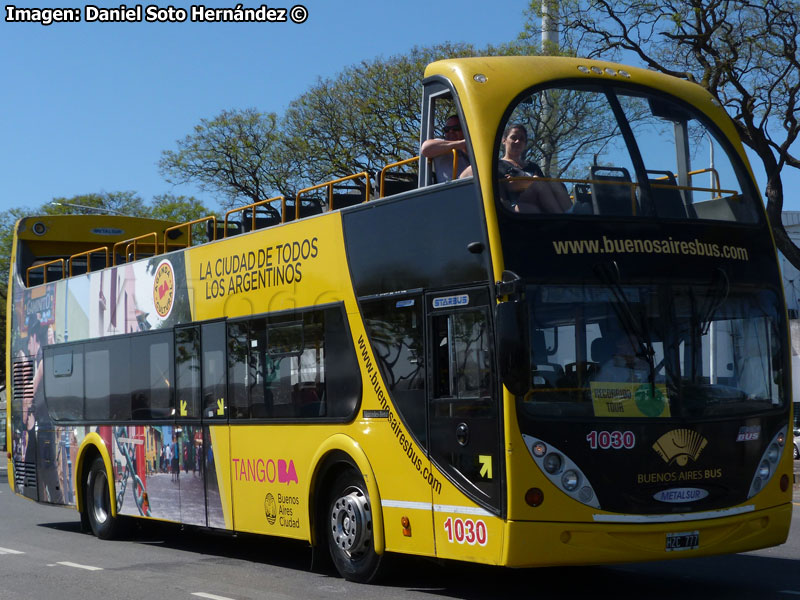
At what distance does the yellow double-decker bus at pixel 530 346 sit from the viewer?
851 centimetres

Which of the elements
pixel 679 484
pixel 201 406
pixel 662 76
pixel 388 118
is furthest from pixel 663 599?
pixel 388 118

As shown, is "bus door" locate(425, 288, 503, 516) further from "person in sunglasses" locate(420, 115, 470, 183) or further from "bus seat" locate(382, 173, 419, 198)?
"bus seat" locate(382, 173, 419, 198)

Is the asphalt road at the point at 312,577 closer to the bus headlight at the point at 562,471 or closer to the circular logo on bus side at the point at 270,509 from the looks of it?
the circular logo on bus side at the point at 270,509

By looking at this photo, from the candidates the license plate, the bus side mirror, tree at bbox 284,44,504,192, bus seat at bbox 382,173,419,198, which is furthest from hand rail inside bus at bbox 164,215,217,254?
tree at bbox 284,44,504,192

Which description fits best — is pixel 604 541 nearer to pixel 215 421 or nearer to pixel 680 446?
pixel 680 446

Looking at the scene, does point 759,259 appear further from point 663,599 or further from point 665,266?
Answer: point 663,599

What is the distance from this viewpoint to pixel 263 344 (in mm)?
11852

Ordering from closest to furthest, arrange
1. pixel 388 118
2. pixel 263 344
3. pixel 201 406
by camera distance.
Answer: pixel 263 344 → pixel 201 406 → pixel 388 118

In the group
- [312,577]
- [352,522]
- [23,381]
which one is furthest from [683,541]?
[23,381]

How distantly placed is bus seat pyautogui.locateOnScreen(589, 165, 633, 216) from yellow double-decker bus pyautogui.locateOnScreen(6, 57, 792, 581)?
17 millimetres

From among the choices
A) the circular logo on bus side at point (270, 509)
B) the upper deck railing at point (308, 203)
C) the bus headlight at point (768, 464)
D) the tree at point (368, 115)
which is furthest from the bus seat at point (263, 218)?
the tree at point (368, 115)

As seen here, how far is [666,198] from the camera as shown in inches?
367

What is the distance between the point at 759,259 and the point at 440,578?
12.3 feet

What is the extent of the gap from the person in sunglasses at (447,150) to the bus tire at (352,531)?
2.68m
